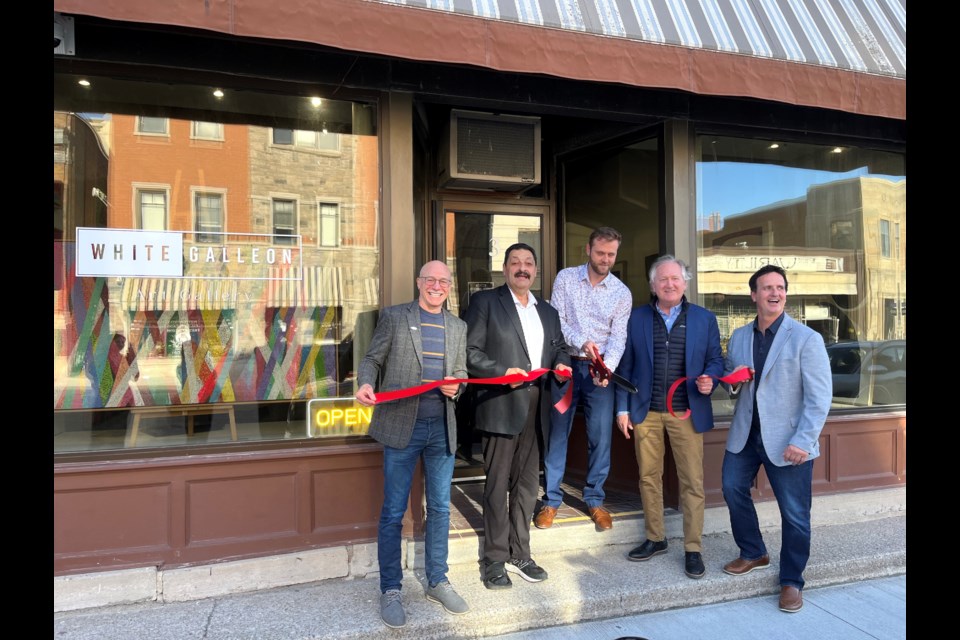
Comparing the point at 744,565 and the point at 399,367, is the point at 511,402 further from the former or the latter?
the point at 744,565

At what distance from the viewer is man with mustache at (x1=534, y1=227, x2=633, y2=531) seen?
4.28 meters

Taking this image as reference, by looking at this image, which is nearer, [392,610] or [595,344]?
[392,610]

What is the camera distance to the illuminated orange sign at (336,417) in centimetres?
407

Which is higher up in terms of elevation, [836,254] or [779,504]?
[836,254]

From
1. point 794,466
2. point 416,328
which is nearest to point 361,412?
point 416,328

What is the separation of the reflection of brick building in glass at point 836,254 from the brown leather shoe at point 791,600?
232 cm

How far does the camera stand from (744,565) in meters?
3.91

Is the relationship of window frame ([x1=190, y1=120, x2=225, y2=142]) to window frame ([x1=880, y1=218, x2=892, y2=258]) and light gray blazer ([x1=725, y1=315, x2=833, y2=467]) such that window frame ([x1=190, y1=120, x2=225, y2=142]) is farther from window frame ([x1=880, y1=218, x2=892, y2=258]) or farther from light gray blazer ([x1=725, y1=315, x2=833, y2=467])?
window frame ([x1=880, y1=218, x2=892, y2=258])

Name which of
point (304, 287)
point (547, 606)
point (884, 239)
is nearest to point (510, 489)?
point (547, 606)

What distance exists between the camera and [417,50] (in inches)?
135

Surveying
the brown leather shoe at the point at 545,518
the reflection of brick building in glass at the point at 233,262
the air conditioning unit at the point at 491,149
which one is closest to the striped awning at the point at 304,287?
the reflection of brick building in glass at the point at 233,262

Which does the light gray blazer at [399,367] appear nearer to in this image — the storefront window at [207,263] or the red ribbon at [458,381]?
the red ribbon at [458,381]

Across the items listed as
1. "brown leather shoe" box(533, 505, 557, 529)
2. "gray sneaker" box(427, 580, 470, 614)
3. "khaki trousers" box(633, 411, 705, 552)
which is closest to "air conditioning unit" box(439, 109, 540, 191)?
"khaki trousers" box(633, 411, 705, 552)

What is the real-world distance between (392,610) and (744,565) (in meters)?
2.41
